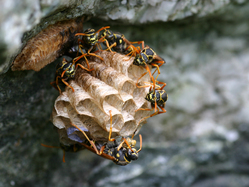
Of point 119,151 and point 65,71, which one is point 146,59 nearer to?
point 65,71

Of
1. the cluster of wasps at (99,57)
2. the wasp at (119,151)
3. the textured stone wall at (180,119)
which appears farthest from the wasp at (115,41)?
the wasp at (119,151)

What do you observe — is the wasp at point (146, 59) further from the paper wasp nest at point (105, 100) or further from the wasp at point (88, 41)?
the wasp at point (88, 41)

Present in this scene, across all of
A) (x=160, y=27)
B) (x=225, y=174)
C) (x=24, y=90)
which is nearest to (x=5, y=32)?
(x=24, y=90)

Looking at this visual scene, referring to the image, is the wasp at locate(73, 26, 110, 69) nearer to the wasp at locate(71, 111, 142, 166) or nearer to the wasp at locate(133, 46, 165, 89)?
the wasp at locate(133, 46, 165, 89)

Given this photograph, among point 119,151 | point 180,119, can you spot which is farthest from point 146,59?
point 180,119

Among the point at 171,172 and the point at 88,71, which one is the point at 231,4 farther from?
the point at 171,172

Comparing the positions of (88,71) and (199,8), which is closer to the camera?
(88,71)
